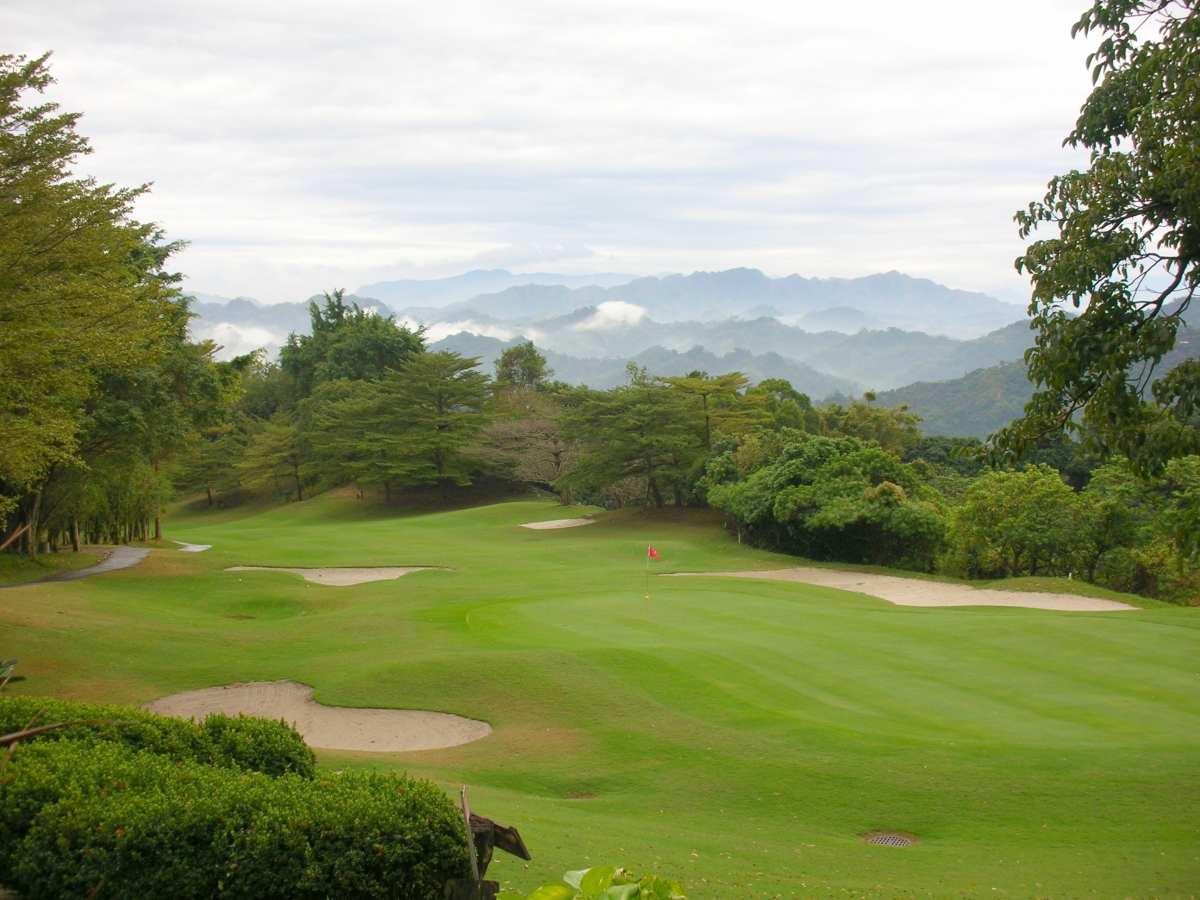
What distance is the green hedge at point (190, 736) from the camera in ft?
20.5

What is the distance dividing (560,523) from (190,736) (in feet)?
127

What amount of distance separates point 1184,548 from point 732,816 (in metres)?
5.10

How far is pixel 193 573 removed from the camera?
25516mm

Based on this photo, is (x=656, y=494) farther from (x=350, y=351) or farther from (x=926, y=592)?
(x=350, y=351)

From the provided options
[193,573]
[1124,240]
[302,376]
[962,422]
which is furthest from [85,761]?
[962,422]

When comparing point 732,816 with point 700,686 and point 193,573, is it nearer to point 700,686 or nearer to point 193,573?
point 700,686

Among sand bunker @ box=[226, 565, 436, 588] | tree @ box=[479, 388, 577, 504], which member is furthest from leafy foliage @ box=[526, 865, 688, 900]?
tree @ box=[479, 388, 577, 504]

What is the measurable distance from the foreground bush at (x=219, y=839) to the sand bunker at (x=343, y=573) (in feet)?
68.6

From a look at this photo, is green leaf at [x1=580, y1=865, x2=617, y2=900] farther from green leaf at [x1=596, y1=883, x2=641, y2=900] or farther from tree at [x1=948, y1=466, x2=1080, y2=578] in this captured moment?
tree at [x1=948, y1=466, x2=1080, y2=578]

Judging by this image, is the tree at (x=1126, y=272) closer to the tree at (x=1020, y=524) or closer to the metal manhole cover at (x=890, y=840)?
the metal manhole cover at (x=890, y=840)

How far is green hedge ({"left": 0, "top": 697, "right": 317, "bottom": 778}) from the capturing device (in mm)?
6257

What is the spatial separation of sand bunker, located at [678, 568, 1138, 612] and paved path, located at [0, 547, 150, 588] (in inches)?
672

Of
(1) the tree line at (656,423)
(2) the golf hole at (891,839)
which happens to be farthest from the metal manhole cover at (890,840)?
(1) the tree line at (656,423)

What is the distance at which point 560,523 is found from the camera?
45188 mm
